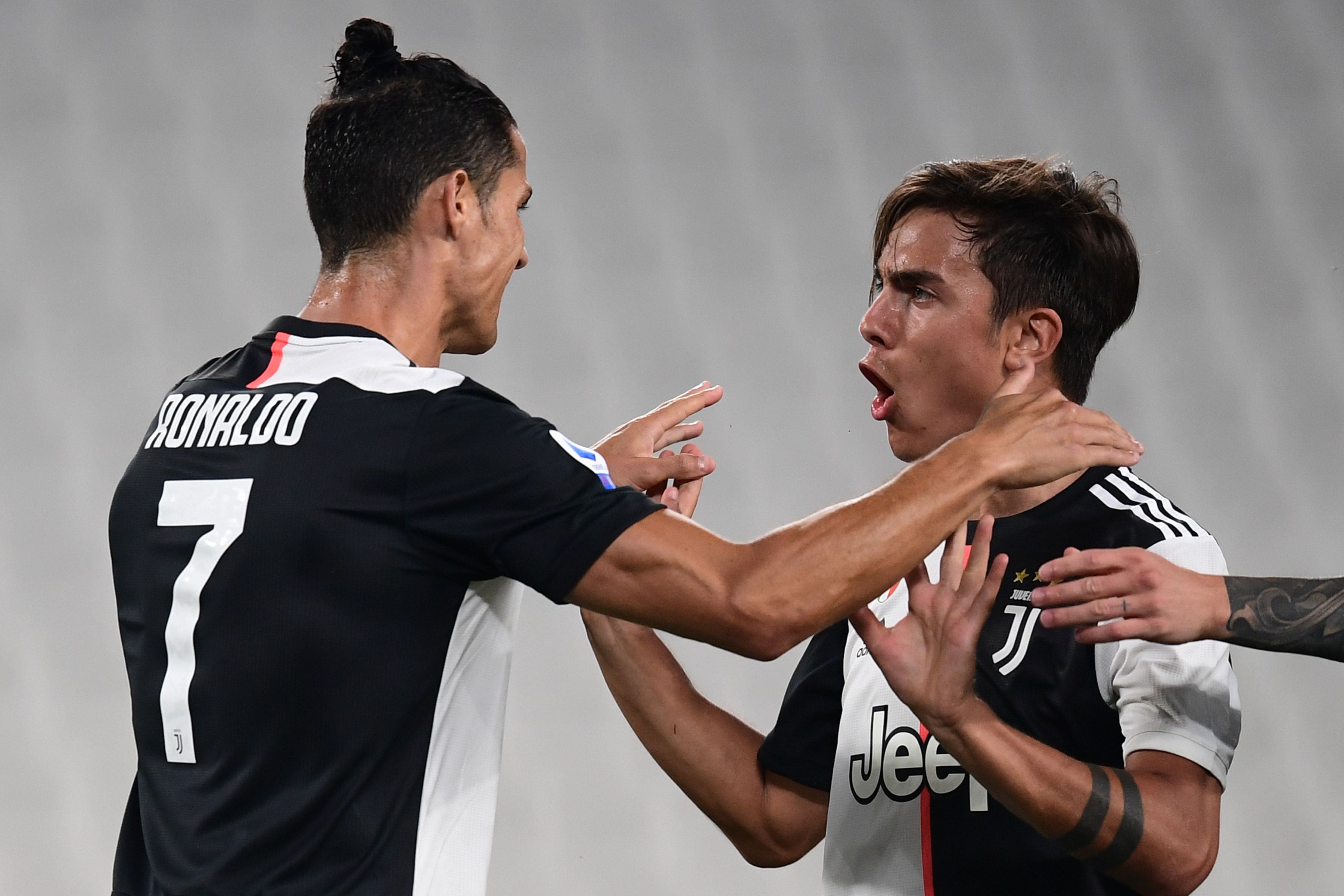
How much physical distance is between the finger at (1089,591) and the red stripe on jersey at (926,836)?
1.14ft

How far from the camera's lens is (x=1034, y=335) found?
1790 millimetres

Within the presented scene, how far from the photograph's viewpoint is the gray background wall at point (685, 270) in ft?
9.76

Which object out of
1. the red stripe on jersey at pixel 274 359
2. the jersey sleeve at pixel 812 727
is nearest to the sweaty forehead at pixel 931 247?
the jersey sleeve at pixel 812 727

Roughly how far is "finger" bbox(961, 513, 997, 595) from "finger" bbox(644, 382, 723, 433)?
0.48 meters

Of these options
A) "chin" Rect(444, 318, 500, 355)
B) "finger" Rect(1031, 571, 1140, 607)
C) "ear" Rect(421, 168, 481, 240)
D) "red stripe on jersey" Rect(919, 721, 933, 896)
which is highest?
"ear" Rect(421, 168, 481, 240)

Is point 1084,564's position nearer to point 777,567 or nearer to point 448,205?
point 777,567

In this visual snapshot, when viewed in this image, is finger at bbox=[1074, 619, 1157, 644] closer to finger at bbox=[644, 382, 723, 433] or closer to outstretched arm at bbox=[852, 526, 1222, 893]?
outstretched arm at bbox=[852, 526, 1222, 893]

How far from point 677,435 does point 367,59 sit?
2.12 ft

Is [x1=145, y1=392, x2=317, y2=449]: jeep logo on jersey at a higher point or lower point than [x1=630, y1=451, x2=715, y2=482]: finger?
lower

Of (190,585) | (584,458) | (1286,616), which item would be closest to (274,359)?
(190,585)

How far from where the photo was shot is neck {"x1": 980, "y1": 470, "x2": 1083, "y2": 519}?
5.54ft

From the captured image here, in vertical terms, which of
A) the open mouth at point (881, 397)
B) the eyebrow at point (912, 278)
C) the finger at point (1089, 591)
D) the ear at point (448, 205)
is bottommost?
the finger at point (1089, 591)

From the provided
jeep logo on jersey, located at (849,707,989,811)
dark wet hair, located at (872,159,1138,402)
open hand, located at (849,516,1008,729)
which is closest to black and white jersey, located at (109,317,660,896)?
open hand, located at (849,516,1008,729)

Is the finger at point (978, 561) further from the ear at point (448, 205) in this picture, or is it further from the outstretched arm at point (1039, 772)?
the ear at point (448, 205)
